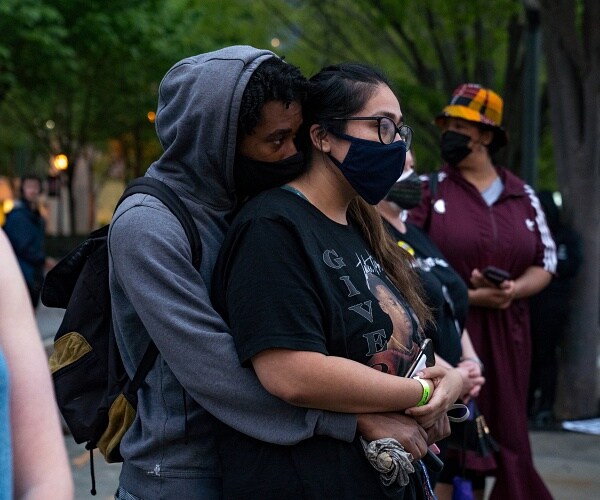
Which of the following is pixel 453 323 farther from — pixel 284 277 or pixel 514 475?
pixel 284 277

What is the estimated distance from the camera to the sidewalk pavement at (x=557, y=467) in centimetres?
638

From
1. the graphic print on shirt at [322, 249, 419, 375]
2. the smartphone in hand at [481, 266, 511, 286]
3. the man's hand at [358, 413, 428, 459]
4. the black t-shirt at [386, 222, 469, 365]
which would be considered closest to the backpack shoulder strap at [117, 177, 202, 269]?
the graphic print on shirt at [322, 249, 419, 375]

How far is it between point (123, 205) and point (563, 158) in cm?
613

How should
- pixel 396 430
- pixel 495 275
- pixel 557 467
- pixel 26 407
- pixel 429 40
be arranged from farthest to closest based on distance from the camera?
1. pixel 429 40
2. pixel 557 467
3. pixel 495 275
4. pixel 396 430
5. pixel 26 407

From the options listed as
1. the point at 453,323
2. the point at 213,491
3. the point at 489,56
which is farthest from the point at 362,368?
the point at 489,56

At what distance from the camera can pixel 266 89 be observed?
262 centimetres

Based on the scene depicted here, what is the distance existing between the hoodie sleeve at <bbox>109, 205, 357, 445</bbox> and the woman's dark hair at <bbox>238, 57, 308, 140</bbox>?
13.5 inches

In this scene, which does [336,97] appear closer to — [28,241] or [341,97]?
[341,97]

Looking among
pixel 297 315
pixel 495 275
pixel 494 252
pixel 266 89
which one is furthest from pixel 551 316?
pixel 297 315

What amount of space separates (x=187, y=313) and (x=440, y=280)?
5.86 feet

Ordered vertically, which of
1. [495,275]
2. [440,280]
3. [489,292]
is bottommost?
[489,292]

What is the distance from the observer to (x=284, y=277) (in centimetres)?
244

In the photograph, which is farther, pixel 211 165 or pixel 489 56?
pixel 489 56

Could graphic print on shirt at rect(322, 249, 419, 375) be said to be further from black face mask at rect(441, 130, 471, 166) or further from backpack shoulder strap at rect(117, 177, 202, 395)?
black face mask at rect(441, 130, 471, 166)
